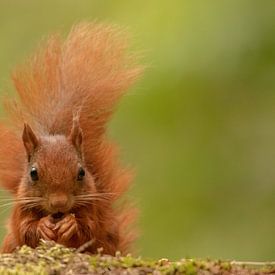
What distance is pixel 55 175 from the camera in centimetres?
465

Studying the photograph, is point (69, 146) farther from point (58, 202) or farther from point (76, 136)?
point (58, 202)

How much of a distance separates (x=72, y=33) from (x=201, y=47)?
2.48ft

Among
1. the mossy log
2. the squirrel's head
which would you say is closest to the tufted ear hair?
the squirrel's head

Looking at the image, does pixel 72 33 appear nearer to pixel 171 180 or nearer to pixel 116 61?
pixel 116 61

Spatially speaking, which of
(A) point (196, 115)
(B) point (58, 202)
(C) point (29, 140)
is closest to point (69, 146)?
(C) point (29, 140)

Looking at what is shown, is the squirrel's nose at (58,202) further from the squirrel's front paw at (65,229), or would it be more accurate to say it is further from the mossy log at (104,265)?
the mossy log at (104,265)

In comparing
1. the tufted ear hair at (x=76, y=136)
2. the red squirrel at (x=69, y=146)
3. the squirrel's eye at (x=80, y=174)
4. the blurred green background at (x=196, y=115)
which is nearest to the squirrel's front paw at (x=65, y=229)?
the red squirrel at (x=69, y=146)

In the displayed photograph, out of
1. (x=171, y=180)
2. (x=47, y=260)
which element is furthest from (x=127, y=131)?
(x=47, y=260)

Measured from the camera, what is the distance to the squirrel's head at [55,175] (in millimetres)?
4633

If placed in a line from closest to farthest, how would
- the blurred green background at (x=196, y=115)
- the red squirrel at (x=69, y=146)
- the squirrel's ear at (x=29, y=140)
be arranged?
the red squirrel at (x=69, y=146) → the squirrel's ear at (x=29, y=140) → the blurred green background at (x=196, y=115)

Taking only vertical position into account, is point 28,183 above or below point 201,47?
below

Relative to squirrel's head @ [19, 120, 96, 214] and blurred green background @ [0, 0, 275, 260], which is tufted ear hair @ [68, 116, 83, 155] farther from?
blurred green background @ [0, 0, 275, 260]

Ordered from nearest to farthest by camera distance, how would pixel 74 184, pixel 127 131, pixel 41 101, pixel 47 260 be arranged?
pixel 47 260
pixel 74 184
pixel 41 101
pixel 127 131

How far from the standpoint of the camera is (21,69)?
5.30 metres
